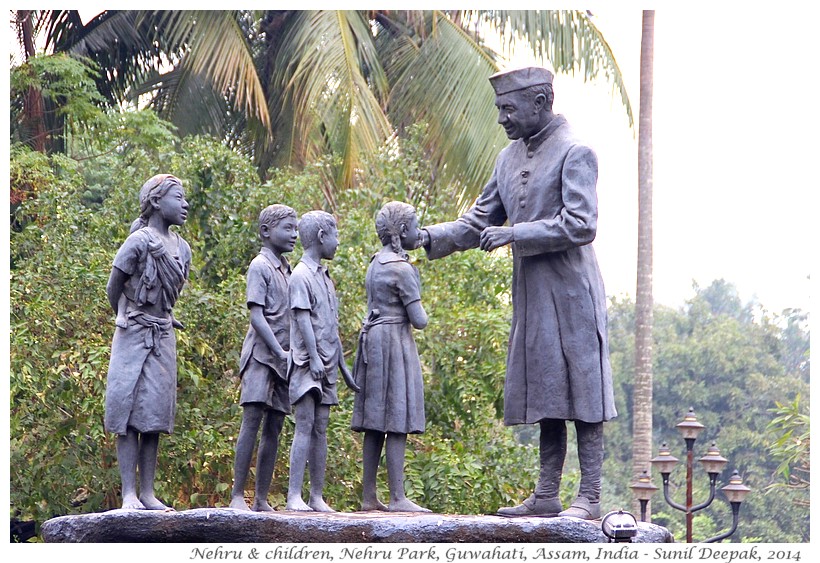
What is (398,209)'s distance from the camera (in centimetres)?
1076

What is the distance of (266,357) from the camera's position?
10.7m

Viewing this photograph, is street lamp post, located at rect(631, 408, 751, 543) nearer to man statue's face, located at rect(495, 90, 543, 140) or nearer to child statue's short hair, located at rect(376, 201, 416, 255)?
child statue's short hair, located at rect(376, 201, 416, 255)

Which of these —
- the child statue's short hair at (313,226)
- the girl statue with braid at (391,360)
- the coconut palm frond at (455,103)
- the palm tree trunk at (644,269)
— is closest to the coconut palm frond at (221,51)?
the coconut palm frond at (455,103)

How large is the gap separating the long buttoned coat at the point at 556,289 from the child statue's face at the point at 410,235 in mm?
683

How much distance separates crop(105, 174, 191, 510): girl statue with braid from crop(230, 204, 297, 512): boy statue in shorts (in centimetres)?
52

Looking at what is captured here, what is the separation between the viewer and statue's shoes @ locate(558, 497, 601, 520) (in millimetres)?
9758

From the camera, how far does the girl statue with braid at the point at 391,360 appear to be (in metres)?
10.8

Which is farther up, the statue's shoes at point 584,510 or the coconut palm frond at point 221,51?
the coconut palm frond at point 221,51

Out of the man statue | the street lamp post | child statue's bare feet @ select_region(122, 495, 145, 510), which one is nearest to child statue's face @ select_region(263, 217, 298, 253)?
the man statue

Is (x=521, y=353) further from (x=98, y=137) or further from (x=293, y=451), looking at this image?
(x=98, y=137)

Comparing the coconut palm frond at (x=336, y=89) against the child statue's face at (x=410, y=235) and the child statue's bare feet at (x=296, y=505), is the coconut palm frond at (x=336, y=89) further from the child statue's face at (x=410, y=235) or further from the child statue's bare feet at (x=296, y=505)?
the child statue's bare feet at (x=296, y=505)

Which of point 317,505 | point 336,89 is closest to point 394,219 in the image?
point 317,505

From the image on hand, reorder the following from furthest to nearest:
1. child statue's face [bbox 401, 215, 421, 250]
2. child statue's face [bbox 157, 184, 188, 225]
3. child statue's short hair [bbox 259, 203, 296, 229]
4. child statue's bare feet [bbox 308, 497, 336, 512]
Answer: child statue's short hair [bbox 259, 203, 296, 229], child statue's bare feet [bbox 308, 497, 336, 512], child statue's face [bbox 401, 215, 421, 250], child statue's face [bbox 157, 184, 188, 225]

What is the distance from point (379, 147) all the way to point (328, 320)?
905 centimetres
